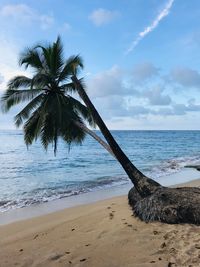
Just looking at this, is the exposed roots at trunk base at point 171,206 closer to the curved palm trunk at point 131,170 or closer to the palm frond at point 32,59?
the curved palm trunk at point 131,170

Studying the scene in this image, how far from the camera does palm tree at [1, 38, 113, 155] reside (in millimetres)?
12852

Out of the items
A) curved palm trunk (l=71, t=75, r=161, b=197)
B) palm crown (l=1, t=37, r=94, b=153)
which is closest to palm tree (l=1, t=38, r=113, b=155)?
palm crown (l=1, t=37, r=94, b=153)

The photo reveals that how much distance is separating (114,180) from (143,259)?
43.7 feet

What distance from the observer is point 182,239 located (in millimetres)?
6629

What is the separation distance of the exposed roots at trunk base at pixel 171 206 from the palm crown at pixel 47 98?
5051 mm

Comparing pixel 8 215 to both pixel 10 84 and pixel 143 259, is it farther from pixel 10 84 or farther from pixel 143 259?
pixel 143 259

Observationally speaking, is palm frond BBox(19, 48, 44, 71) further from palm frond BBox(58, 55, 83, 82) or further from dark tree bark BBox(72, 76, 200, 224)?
dark tree bark BBox(72, 76, 200, 224)

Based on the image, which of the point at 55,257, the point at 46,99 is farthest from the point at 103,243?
the point at 46,99

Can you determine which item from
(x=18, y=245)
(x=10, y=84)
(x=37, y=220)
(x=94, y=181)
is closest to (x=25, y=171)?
(x=94, y=181)

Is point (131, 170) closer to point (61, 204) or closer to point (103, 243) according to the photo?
point (103, 243)

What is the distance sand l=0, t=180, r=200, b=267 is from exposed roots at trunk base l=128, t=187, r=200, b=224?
0.82 feet

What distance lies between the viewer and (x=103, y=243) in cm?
693

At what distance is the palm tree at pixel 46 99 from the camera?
12.9m

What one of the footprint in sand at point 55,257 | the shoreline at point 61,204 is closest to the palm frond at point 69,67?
the shoreline at point 61,204
